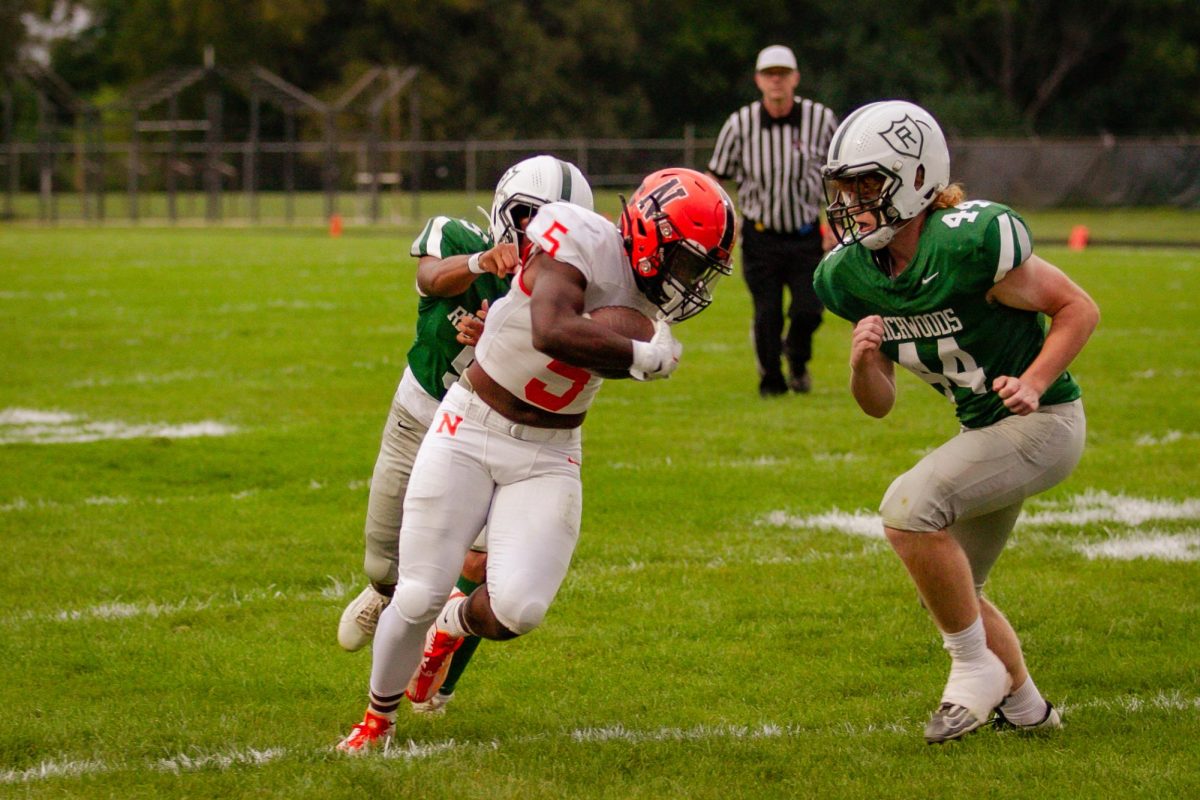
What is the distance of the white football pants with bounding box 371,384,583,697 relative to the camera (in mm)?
3809

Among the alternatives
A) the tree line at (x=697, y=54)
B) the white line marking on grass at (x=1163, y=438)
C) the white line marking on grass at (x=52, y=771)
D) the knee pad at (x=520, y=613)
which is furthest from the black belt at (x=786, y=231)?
the tree line at (x=697, y=54)

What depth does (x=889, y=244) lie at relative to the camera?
411 centimetres

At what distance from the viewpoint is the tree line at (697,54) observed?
46.2 metres

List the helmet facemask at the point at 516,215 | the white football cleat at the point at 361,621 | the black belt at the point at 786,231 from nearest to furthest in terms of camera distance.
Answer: the helmet facemask at the point at 516,215, the white football cleat at the point at 361,621, the black belt at the point at 786,231

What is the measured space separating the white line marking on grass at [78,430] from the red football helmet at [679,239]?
4.96 metres

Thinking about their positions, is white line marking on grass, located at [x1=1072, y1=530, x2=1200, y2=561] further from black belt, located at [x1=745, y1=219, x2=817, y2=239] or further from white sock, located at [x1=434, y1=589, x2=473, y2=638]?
black belt, located at [x1=745, y1=219, x2=817, y2=239]

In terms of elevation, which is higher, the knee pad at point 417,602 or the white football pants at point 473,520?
the white football pants at point 473,520

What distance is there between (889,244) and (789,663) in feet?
4.24

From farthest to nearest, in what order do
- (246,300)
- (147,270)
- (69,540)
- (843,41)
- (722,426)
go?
(843,41) < (147,270) < (246,300) < (722,426) < (69,540)

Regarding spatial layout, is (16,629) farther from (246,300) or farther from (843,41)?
(843,41)

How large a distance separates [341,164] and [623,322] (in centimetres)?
3711

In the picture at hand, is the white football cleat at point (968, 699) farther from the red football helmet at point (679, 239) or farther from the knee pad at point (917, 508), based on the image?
the red football helmet at point (679, 239)

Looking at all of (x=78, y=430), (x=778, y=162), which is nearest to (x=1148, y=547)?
(x=778, y=162)

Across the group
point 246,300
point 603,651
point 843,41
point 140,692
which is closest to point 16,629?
point 140,692
